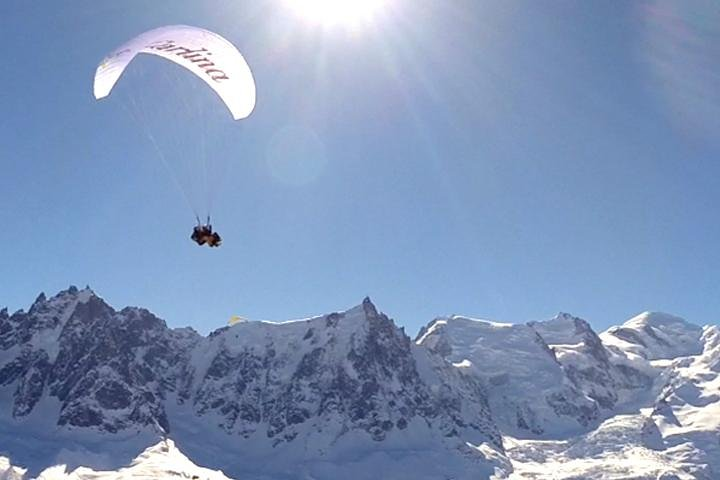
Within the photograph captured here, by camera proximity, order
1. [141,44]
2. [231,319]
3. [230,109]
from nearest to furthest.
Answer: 1. [141,44]
2. [230,109]
3. [231,319]

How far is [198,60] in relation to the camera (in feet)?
190

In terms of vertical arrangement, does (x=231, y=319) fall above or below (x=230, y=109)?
above

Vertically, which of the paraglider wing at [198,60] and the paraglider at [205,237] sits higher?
the paraglider wing at [198,60]

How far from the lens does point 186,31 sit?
5588cm

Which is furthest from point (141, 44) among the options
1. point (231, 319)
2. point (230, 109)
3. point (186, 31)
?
point (231, 319)

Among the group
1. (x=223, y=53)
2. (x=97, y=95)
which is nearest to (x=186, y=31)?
(x=223, y=53)

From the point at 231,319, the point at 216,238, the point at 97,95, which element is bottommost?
the point at 216,238

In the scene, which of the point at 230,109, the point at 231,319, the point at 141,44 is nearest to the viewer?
the point at 141,44

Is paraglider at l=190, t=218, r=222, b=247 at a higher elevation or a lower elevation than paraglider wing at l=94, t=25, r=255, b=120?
lower

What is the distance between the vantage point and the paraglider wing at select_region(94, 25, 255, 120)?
5559 cm

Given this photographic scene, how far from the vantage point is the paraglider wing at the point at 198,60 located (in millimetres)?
55594

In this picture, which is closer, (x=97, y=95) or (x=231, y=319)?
(x=97, y=95)

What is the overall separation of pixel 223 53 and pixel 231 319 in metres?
138

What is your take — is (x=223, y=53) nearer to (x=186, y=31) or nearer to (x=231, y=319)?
(x=186, y=31)
